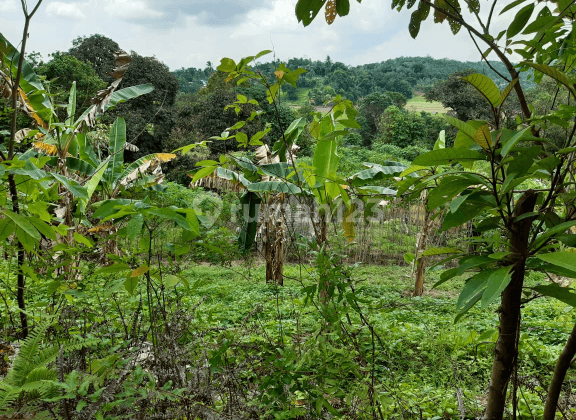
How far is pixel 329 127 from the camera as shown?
2939 millimetres

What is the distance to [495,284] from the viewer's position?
56 centimetres

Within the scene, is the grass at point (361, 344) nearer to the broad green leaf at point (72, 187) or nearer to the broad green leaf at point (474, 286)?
the broad green leaf at point (72, 187)

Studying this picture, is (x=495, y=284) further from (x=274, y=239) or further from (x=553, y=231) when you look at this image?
(x=274, y=239)

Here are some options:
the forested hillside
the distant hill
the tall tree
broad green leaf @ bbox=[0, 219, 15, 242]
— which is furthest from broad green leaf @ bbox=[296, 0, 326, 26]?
the forested hillside

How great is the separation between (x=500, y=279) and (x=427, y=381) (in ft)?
7.60

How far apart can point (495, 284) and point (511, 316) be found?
0.31 meters

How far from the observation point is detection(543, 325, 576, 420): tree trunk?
0.81 metres

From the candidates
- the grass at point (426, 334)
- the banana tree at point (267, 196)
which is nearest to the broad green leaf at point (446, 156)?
the grass at point (426, 334)

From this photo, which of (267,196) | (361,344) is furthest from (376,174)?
(361,344)

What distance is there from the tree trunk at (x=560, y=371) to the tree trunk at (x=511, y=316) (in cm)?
9

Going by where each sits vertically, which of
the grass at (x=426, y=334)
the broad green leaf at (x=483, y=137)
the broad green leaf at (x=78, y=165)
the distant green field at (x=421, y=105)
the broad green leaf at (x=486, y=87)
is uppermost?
the distant green field at (x=421, y=105)

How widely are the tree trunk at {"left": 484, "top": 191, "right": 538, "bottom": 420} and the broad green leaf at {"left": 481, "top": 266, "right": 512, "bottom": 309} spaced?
0.16 meters

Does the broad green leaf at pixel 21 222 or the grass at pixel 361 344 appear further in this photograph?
the grass at pixel 361 344

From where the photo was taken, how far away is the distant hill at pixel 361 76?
3466 centimetres
